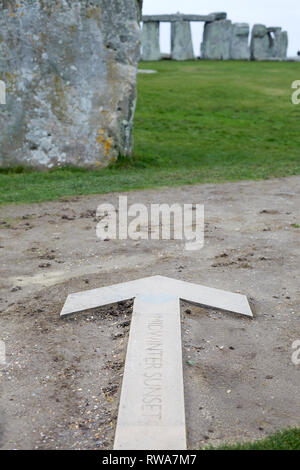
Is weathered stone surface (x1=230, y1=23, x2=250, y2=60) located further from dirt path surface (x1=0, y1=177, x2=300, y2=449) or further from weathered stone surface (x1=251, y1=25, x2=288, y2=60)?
dirt path surface (x1=0, y1=177, x2=300, y2=449)

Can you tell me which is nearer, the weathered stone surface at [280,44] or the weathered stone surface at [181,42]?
the weathered stone surface at [181,42]

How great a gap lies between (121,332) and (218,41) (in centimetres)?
2598

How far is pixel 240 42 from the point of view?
27.7 metres

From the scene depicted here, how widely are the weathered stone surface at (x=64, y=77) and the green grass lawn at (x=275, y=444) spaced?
22.3 feet

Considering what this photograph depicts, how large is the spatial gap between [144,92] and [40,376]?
525 inches

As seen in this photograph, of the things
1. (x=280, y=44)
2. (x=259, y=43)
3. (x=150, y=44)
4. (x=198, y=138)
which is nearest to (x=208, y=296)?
(x=198, y=138)

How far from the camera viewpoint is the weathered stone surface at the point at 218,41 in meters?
27.6

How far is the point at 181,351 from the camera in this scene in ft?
10.9

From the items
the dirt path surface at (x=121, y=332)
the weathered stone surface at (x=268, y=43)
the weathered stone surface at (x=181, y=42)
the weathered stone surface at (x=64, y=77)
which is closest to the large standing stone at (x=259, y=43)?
the weathered stone surface at (x=268, y=43)

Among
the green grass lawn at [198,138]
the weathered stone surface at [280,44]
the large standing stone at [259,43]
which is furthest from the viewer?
the weathered stone surface at [280,44]

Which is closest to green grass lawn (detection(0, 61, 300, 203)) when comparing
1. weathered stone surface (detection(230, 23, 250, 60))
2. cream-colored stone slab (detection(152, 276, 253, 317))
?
cream-colored stone slab (detection(152, 276, 253, 317))

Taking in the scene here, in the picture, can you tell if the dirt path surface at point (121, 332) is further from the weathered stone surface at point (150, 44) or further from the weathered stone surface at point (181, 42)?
the weathered stone surface at point (181, 42)

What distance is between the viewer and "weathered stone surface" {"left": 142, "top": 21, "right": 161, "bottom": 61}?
26.6 meters

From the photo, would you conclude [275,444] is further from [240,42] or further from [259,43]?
[259,43]
